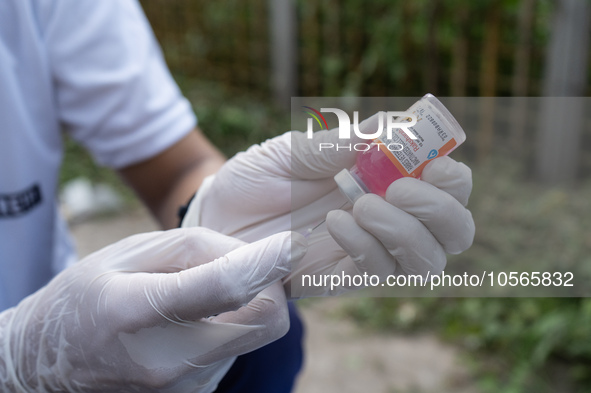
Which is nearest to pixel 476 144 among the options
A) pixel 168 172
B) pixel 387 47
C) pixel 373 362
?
pixel 387 47

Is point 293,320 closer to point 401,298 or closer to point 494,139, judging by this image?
point 401,298

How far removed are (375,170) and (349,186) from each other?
0.15 feet

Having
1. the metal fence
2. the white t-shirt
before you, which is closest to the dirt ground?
the white t-shirt

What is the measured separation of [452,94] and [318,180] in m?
2.14

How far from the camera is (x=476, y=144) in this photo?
2818mm

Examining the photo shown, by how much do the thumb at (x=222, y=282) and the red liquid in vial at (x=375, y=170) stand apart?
0.55 ft

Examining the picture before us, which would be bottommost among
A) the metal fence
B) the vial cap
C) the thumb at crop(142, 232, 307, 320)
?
the metal fence

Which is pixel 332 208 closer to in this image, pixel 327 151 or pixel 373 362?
pixel 327 151

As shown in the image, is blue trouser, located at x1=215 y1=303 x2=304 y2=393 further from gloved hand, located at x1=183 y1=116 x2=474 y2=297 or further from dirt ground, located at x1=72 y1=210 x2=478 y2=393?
dirt ground, located at x1=72 y1=210 x2=478 y2=393

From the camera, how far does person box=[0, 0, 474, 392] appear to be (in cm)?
79

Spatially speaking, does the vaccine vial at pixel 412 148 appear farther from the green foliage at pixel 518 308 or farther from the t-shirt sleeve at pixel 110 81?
the green foliage at pixel 518 308

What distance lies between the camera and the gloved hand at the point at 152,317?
77cm

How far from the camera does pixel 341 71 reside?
11.6 feet

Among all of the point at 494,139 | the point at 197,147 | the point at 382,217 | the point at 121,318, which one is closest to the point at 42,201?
the point at 197,147
